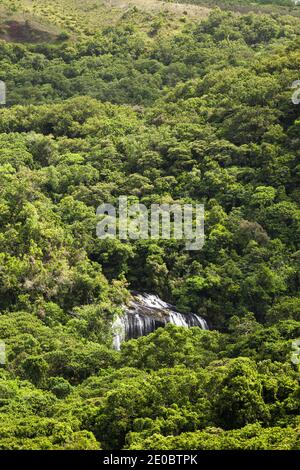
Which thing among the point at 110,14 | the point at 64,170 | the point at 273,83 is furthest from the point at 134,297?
the point at 110,14

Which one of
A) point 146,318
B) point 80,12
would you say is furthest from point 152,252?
point 80,12

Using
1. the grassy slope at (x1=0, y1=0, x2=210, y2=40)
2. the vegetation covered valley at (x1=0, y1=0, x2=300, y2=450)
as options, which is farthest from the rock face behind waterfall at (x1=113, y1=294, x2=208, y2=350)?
the grassy slope at (x1=0, y1=0, x2=210, y2=40)

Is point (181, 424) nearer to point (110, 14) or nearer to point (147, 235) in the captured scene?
point (147, 235)

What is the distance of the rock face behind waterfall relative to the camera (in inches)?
1790

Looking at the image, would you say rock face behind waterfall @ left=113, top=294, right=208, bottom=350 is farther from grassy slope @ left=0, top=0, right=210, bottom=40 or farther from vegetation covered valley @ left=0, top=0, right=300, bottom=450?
grassy slope @ left=0, top=0, right=210, bottom=40

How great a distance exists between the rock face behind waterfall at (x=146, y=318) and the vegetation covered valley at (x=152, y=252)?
700 mm

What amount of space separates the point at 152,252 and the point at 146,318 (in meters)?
4.88

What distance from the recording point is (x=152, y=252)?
49969mm

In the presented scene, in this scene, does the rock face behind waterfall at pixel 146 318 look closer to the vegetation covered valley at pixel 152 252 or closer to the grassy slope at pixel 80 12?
the vegetation covered valley at pixel 152 252

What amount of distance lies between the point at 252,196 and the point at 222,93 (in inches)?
582

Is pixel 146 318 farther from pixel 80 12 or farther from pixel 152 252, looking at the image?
pixel 80 12

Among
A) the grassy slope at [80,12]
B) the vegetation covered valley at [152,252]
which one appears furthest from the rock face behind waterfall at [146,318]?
the grassy slope at [80,12]

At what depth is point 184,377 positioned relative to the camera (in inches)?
1351

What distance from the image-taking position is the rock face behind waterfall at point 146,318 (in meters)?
45.5
